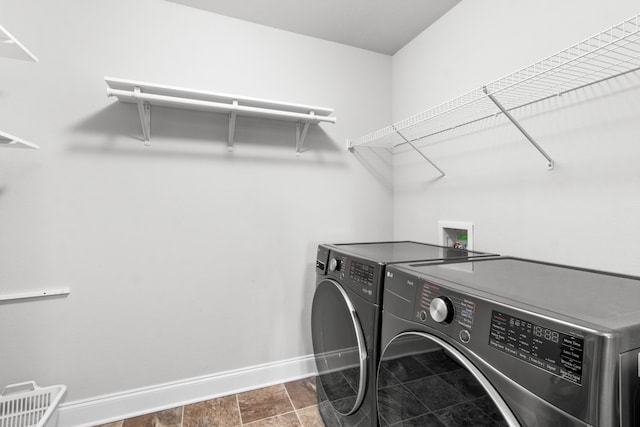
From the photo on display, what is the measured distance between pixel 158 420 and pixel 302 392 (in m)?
0.82

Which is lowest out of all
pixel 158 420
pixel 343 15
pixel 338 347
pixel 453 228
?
pixel 158 420

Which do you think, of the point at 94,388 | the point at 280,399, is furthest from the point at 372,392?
the point at 94,388

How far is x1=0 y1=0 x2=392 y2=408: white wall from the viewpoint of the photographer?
60.3 inches

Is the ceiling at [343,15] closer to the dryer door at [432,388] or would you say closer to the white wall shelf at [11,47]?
the white wall shelf at [11,47]

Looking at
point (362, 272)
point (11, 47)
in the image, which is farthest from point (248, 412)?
point (11, 47)

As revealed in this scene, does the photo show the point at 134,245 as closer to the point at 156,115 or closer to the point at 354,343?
the point at 156,115

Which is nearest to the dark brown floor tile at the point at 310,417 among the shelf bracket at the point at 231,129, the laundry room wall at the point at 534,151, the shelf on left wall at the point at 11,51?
the laundry room wall at the point at 534,151

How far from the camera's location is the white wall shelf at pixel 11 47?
1.05 metres

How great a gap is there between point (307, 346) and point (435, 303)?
1.51 metres

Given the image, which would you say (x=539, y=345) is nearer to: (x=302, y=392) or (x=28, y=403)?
(x=302, y=392)

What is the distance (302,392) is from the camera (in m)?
1.91

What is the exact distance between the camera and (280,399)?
1.84 m

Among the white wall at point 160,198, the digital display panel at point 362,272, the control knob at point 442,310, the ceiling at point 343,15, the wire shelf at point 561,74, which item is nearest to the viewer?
the control knob at point 442,310

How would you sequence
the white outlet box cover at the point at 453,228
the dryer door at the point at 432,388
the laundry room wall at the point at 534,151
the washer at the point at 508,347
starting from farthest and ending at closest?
the white outlet box cover at the point at 453,228, the laundry room wall at the point at 534,151, the dryer door at the point at 432,388, the washer at the point at 508,347
